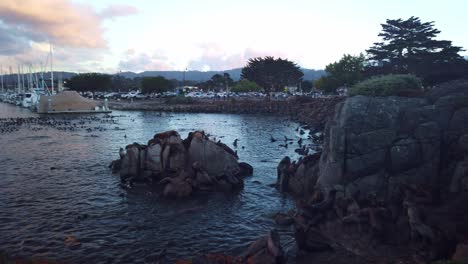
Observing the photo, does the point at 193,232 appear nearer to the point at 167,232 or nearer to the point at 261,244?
the point at 167,232

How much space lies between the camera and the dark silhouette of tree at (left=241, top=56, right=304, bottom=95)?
510ft

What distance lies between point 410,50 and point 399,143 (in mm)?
51681

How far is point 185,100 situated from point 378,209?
12264 centimetres

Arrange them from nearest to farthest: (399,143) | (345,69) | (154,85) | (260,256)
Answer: (260,256)
(399,143)
(345,69)
(154,85)

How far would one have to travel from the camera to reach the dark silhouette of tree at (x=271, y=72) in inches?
6117

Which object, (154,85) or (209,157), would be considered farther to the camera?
(154,85)

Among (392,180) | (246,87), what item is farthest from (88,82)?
(392,180)

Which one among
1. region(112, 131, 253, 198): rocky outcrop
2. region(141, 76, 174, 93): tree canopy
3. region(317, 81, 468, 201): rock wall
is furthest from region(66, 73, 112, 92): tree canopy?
region(317, 81, 468, 201): rock wall

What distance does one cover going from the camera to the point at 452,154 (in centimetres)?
2227

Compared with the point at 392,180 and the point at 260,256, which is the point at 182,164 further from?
the point at 392,180

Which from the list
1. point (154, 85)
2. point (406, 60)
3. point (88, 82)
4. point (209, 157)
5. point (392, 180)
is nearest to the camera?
point (392, 180)

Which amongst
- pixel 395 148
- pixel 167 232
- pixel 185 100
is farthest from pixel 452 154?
pixel 185 100

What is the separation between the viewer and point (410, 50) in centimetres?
6675

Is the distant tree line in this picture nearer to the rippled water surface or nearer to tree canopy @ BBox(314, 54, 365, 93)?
tree canopy @ BBox(314, 54, 365, 93)
